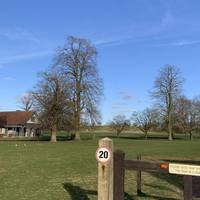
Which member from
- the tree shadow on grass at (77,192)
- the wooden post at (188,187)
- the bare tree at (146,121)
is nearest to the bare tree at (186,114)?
the bare tree at (146,121)

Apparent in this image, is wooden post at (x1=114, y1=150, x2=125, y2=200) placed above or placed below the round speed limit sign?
below

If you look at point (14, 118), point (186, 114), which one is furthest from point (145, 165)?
point (14, 118)

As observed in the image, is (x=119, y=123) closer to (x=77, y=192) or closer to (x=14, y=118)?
(x=14, y=118)

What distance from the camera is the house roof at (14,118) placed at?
9200 centimetres

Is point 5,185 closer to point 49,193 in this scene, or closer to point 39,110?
point 49,193

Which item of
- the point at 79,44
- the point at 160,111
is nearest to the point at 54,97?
the point at 79,44

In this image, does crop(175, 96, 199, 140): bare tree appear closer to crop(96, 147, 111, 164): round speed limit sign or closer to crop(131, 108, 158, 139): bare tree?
crop(131, 108, 158, 139): bare tree

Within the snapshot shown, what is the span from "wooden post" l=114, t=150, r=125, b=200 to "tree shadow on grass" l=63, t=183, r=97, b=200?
9.99 feet

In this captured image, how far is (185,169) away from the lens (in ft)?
24.6

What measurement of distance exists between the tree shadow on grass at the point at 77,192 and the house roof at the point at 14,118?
261 feet

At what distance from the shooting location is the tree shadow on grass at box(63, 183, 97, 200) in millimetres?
11127

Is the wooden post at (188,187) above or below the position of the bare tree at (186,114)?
below

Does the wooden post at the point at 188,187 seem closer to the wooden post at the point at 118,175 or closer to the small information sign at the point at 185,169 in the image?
the small information sign at the point at 185,169

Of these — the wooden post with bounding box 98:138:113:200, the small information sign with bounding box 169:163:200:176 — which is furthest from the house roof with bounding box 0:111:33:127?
the small information sign with bounding box 169:163:200:176
